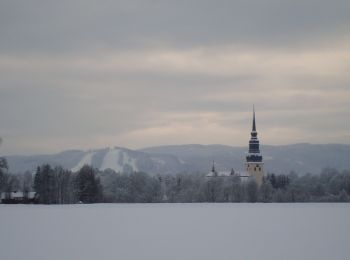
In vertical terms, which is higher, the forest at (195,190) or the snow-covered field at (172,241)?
the forest at (195,190)

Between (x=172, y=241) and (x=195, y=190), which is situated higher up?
(x=195, y=190)

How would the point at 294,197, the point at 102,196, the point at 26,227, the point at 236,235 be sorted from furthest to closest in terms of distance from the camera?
1. the point at 294,197
2. the point at 102,196
3. the point at 26,227
4. the point at 236,235

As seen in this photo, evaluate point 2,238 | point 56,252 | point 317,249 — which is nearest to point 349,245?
point 317,249

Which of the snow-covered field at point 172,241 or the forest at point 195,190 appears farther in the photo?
the forest at point 195,190

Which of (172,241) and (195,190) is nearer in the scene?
(172,241)

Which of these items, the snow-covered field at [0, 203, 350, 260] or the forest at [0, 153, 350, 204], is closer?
the snow-covered field at [0, 203, 350, 260]

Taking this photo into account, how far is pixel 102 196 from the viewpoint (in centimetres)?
13662

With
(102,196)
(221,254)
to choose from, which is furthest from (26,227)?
(102,196)

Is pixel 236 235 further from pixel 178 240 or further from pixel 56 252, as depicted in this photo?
pixel 56 252

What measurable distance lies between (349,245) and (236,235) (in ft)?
38.9

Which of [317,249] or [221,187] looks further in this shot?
[221,187]

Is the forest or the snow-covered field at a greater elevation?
the forest

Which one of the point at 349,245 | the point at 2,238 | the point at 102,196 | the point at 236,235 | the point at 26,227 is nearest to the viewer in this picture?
the point at 349,245

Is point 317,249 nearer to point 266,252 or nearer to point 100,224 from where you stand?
point 266,252
